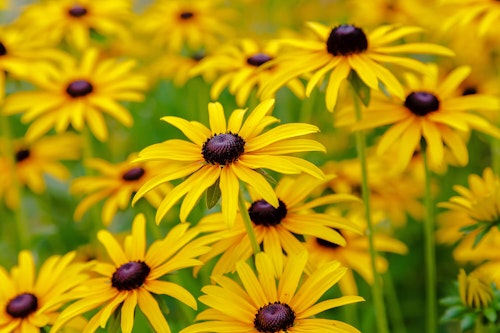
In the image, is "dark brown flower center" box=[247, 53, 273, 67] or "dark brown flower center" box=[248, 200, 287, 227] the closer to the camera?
"dark brown flower center" box=[248, 200, 287, 227]

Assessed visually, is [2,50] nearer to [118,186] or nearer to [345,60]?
[118,186]

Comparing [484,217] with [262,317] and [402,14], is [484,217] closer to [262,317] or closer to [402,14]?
[262,317]

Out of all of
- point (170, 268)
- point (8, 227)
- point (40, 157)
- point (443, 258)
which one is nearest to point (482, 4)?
point (443, 258)

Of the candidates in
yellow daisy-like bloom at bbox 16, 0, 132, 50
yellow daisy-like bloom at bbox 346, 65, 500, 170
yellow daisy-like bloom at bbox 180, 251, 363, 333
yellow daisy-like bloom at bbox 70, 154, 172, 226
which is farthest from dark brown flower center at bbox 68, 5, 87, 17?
yellow daisy-like bloom at bbox 180, 251, 363, 333

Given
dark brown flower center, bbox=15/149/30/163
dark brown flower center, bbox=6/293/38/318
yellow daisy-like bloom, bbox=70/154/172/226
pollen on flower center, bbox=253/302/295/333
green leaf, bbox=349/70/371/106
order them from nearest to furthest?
1. pollen on flower center, bbox=253/302/295/333
2. dark brown flower center, bbox=6/293/38/318
3. green leaf, bbox=349/70/371/106
4. yellow daisy-like bloom, bbox=70/154/172/226
5. dark brown flower center, bbox=15/149/30/163

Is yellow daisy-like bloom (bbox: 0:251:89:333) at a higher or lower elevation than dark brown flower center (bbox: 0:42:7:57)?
lower

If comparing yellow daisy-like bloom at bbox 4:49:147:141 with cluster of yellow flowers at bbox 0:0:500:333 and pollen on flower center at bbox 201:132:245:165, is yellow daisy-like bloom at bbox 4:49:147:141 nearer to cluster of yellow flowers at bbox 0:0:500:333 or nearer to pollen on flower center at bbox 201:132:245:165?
cluster of yellow flowers at bbox 0:0:500:333

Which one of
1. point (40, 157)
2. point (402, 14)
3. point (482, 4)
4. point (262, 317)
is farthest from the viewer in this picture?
point (402, 14)

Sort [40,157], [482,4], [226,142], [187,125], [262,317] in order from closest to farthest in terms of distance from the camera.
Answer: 1. [262,317]
2. [226,142]
3. [187,125]
4. [482,4]
5. [40,157]

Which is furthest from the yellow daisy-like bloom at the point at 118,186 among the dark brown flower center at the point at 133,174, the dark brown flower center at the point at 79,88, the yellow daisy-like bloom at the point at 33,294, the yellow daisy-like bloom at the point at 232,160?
the yellow daisy-like bloom at the point at 232,160
